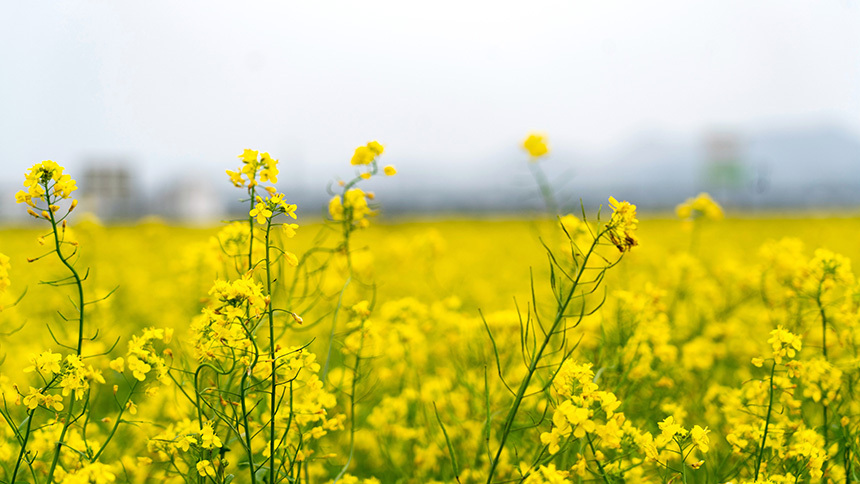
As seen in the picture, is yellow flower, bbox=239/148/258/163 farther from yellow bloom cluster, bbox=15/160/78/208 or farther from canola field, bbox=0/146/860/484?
yellow bloom cluster, bbox=15/160/78/208

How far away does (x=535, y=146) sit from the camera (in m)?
2.76

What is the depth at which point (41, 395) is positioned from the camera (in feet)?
5.21

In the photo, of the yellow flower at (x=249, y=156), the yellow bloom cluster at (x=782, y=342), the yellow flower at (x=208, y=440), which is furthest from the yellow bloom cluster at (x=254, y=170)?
the yellow bloom cluster at (x=782, y=342)

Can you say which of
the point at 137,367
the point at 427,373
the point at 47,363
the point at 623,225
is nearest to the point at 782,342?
the point at 623,225

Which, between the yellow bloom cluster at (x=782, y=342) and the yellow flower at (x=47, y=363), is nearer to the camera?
the yellow flower at (x=47, y=363)

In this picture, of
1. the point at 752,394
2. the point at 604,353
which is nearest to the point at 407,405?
the point at 604,353

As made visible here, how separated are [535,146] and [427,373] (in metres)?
1.56

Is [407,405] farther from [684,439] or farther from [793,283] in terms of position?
[793,283]

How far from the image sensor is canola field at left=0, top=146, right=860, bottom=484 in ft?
5.31

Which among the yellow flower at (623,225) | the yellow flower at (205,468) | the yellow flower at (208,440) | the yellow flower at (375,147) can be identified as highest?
the yellow flower at (375,147)

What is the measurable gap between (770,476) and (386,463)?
135cm

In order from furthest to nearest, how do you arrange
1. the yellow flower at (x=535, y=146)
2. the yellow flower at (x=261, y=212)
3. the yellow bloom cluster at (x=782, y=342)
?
1. the yellow flower at (x=535, y=146)
2. the yellow bloom cluster at (x=782, y=342)
3. the yellow flower at (x=261, y=212)

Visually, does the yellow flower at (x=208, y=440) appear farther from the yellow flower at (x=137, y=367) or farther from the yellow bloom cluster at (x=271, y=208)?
the yellow bloom cluster at (x=271, y=208)

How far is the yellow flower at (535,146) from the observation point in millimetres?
2727
